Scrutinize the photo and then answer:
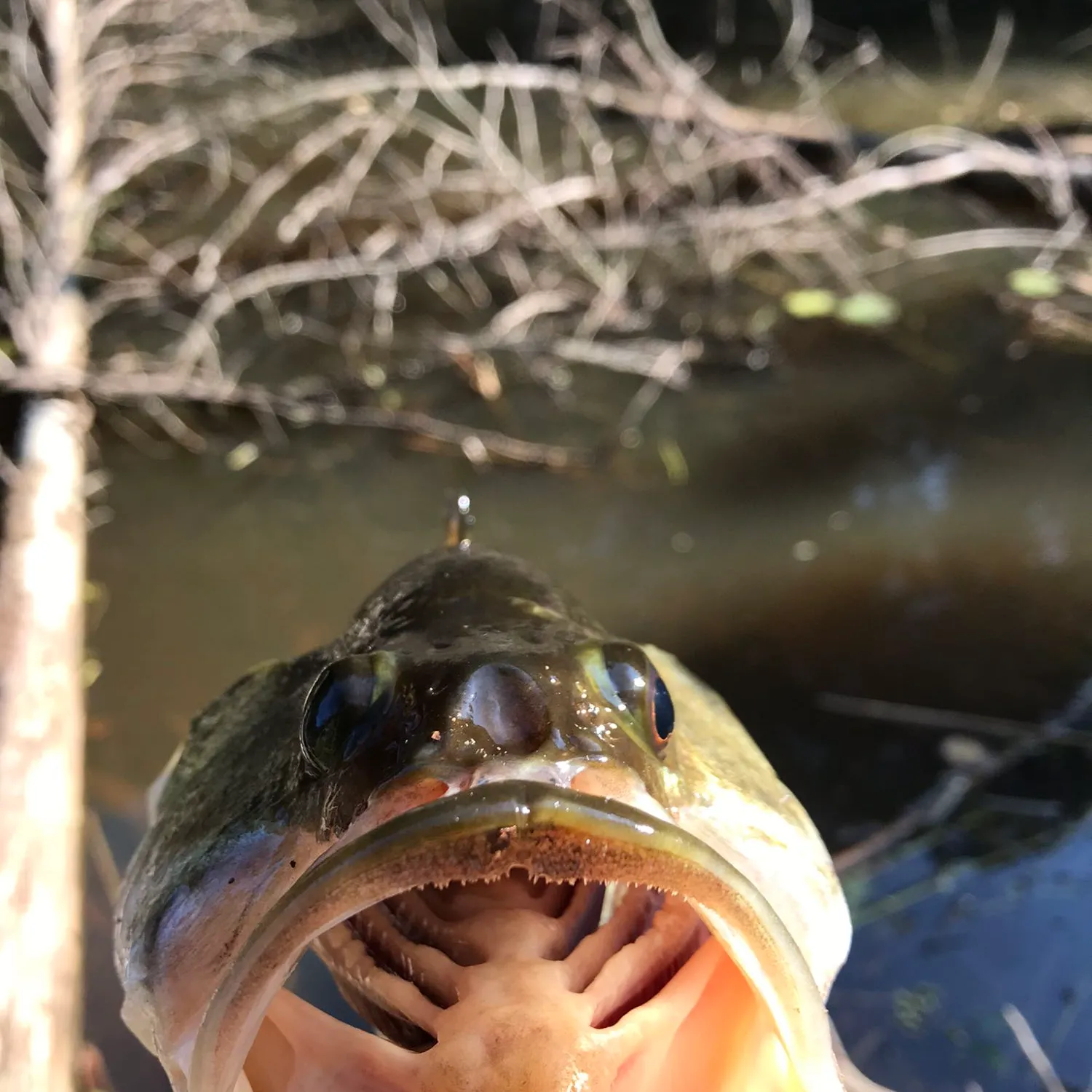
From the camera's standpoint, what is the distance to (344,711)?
2.95ft

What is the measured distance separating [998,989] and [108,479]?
255cm

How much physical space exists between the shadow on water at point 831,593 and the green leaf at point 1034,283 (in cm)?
36

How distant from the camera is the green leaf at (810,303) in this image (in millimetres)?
3680

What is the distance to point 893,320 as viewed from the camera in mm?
3664

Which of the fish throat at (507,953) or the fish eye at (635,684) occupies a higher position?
the fish eye at (635,684)

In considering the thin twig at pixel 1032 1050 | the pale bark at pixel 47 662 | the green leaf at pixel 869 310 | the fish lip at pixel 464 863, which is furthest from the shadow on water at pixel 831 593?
the fish lip at pixel 464 863

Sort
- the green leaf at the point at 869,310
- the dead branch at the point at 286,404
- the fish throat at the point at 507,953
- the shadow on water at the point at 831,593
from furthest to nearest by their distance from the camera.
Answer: the green leaf at the point at 869,310
the dead branch at the point at 286,404
the shadow on water at the point at 831,593
the fish throat at the point at 507,953

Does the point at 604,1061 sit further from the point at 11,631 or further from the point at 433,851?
the point at 11,631

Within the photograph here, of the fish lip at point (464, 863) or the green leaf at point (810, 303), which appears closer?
the fish lip at point (464, 863)

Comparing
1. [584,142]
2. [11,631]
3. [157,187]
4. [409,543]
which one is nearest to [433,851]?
[11,631]

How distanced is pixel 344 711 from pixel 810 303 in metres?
3.20

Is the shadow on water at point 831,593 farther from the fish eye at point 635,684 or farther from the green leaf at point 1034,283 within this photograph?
the fish eye at point 635,684

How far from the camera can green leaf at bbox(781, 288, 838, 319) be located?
145 inches

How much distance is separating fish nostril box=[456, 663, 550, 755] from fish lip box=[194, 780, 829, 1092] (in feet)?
0.21
